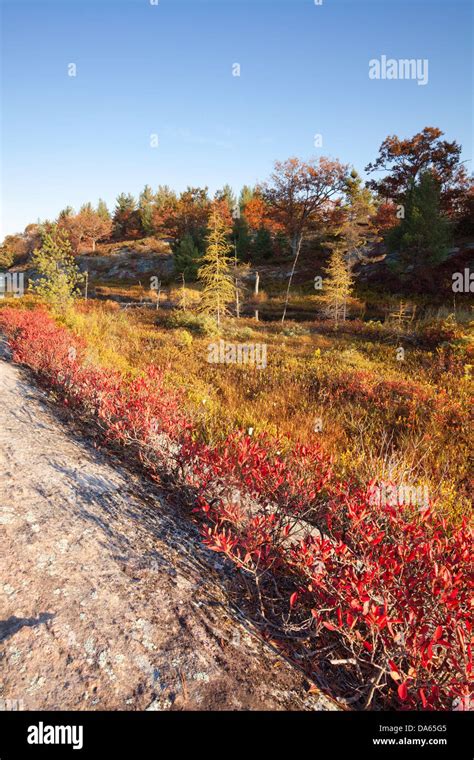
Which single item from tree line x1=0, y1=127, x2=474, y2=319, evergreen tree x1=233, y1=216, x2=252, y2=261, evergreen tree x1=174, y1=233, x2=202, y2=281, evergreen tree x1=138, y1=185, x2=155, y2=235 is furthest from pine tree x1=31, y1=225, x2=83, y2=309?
evergreen tree x1=138, y1=185, x2=155, y2=235

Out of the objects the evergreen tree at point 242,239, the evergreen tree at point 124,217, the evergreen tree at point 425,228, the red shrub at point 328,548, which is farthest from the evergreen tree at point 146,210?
the red shrub at point 328,548

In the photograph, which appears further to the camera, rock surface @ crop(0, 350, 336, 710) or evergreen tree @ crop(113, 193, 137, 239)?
evergreen tree @ crop(113, 193, 137, 239)

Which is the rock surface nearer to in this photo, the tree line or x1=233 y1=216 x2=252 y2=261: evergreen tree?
the tree line

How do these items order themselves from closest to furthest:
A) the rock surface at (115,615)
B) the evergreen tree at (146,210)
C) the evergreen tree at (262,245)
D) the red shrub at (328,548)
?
1. the rock surface at (115,615)
2. the red shrub at (328,548)
3. the evergreen tree at (262,245)
4. the evergreen tree at (146,210)

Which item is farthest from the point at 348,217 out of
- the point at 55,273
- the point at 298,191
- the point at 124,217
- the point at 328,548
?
the point at 124,217

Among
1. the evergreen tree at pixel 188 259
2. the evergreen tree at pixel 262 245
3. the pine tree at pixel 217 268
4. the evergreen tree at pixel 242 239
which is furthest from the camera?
the evergreen tree at pixel 242 239

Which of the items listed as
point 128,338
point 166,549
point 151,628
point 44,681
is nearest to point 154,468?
point 166,549

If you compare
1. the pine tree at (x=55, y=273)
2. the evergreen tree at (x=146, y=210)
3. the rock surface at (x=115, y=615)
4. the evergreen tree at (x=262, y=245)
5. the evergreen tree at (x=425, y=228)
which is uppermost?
the evergreen tree at (x=146, y=210)

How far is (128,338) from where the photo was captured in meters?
13.0

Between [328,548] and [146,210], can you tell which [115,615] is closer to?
[328,548]

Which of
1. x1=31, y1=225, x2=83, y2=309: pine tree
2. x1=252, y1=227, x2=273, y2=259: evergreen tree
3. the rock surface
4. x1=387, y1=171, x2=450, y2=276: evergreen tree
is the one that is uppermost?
x1=252, y1=227, x2=273, y2=259: evergreen tree

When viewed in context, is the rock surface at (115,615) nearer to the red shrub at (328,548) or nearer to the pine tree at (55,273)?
the red shrub at (328,548)

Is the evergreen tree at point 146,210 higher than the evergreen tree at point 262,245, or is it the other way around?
the evergreen tree at point 146,210
